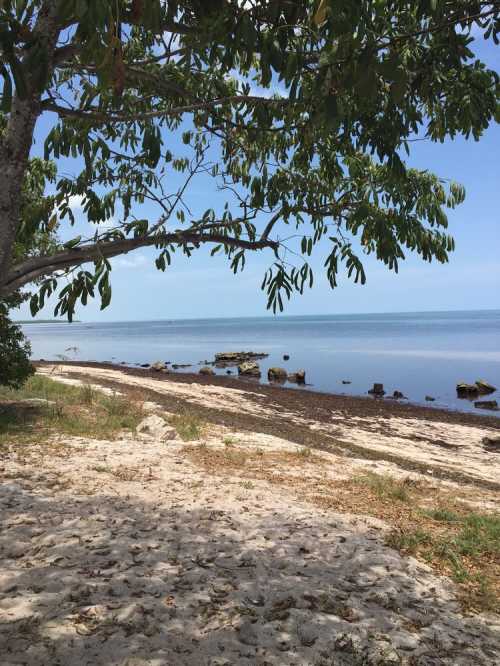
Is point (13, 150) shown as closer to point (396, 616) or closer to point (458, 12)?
point (458, 12)

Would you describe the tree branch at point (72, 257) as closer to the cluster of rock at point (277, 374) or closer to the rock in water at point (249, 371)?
the cluster of rock at point (277, 374)

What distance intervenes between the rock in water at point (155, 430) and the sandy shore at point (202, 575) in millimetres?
1548

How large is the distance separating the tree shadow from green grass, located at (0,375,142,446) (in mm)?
4464

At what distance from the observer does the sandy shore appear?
12.4 ft

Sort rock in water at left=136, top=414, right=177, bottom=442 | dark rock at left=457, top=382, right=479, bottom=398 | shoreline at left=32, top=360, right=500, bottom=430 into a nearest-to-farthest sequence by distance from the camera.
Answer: rock in water at left=136, top=414, right=177, bottom=442
shoreline at left=32, top=360, right=500, bottom=430
dark rock at left=457, top=382, right=479, bottom=398

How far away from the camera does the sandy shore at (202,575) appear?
3770 mm

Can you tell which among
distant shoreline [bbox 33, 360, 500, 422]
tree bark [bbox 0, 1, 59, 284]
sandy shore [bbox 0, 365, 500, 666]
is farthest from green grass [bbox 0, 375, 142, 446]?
distant shoreline [bbox 33, 360, 500, 422]

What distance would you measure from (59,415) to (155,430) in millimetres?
2760

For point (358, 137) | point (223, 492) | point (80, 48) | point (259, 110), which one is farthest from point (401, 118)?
point (223, 492)

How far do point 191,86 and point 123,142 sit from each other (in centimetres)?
128

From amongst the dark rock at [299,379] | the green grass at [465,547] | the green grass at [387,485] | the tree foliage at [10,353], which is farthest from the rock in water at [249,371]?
the green grass at [465,547]

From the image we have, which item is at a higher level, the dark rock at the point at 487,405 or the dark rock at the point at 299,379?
the dark rock at the point at 299,379

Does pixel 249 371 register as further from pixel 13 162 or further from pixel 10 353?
pixel 13 162

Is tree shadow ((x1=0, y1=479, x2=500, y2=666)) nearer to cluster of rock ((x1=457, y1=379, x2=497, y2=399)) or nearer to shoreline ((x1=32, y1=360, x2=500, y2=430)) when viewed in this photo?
shoreline ((x1=32, y1=360, x2=500, y2=430))
